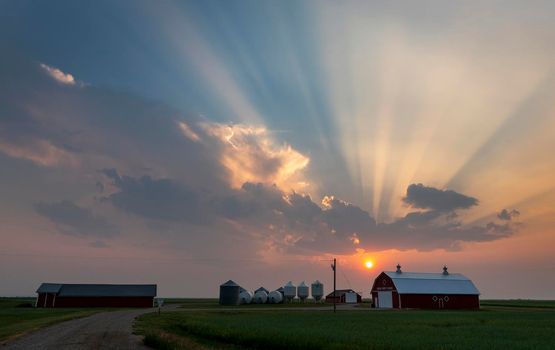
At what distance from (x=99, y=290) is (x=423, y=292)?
241 ft

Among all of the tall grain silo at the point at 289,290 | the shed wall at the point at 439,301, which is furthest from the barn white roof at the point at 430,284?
the tall grain silo at the point at 289,290

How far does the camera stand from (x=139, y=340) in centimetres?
2898

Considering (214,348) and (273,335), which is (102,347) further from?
(273,335)

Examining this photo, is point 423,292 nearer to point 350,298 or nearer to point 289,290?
point 350,298

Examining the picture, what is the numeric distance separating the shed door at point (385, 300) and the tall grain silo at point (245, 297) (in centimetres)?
3409

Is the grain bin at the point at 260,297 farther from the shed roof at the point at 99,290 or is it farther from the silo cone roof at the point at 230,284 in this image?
the shed roof at the point at 99,290

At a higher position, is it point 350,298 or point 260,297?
point 350,298

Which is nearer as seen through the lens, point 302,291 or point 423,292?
point 423,292

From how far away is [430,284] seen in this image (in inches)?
3863

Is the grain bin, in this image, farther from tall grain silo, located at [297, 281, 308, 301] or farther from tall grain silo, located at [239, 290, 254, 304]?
tall grain silo, located at [297, 281, 308, 301]

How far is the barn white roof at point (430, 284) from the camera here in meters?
95.4

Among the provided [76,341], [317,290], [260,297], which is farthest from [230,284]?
[76,341]

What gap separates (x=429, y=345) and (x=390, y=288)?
244 feet

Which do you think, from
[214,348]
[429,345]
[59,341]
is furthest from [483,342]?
[59,341]
